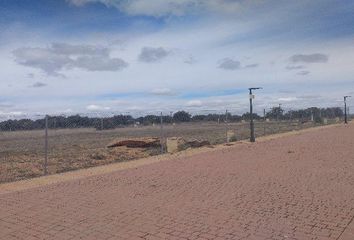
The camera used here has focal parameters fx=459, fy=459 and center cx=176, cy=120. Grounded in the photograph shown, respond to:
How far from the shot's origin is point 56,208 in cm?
788

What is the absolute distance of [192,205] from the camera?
26.0 ft

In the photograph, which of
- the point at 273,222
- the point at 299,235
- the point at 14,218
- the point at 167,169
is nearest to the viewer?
the point at 299,235

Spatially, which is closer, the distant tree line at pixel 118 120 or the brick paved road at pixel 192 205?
the brick paved road at pixel 192 205

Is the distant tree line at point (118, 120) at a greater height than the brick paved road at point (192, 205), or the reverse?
the distant tree line at point (118, 120)

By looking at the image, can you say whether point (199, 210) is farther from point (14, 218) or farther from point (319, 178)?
point (319, 178)

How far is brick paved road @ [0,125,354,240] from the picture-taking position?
6.25 m

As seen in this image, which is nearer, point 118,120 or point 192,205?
point 192,205

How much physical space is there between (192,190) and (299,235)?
371 cm

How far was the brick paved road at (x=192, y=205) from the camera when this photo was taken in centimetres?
625

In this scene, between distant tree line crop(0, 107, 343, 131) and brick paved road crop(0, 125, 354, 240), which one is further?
distant tree line crop(0, 107, 343, 131)

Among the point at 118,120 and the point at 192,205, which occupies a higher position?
the point at 118,120

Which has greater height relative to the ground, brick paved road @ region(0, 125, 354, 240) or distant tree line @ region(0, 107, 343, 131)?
distant tree line @ region(0, 107, 343, 131)

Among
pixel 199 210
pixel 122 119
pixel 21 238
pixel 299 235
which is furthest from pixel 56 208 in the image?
pixel 122 119

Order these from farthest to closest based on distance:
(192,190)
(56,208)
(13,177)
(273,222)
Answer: (13,177), (192,190), (56,208), (273,222)
